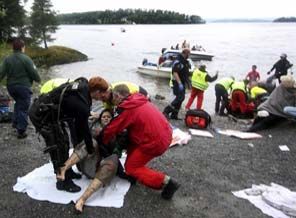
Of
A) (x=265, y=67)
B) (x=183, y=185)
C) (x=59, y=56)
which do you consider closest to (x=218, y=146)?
(x=183, y=185)

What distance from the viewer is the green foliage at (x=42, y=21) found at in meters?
50.8

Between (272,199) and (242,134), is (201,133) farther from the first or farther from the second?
(272,199)

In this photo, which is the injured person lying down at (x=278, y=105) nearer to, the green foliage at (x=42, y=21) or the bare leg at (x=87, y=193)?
the bare leg at (x=87, y=193)

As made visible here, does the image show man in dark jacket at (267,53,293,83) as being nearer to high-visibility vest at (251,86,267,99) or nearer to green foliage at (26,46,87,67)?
high-visibility vest at (251,86,267,99)

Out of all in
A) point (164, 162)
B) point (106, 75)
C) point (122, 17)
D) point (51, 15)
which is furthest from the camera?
point (122, 17)

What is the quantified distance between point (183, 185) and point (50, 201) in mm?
1904

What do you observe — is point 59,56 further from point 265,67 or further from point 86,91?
point 86,91

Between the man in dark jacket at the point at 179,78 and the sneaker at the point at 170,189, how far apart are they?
5.85 metres

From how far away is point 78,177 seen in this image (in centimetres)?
600

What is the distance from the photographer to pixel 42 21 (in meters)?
51.9

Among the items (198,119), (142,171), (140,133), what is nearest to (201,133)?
(198,119)

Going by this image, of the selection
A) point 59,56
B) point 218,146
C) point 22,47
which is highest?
point 22,47

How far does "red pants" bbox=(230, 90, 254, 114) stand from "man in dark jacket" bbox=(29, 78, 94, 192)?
8932 mm

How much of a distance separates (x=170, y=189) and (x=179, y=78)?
6.00 meters
